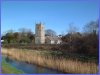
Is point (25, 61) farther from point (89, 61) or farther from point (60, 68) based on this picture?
point (89, 61)

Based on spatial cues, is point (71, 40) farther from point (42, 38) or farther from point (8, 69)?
point (8, 69)

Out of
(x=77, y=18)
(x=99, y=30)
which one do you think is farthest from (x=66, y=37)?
(x=99, y=30)

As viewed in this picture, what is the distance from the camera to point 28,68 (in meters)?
5.96

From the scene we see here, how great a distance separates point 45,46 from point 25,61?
683 millimetres

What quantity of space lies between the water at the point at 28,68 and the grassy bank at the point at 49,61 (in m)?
Result: 0.11

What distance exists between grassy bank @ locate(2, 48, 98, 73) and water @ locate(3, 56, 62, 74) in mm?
108

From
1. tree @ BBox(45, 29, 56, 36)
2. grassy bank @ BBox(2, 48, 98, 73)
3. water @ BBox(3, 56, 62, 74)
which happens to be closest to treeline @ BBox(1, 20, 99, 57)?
tree @ BBox(45, 29, 56, 36)

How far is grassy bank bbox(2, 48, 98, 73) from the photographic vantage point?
18.9 ft

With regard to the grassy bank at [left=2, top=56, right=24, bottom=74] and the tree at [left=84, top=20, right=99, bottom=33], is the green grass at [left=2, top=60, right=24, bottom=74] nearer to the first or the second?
the grassy bank at [left=2, top=56, right=24, bottom=74]

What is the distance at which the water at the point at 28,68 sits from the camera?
577 centimetres

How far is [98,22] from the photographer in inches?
208

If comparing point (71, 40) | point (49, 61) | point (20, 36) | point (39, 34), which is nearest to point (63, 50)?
point (71, 40)

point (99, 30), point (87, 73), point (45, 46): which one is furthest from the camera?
point (45, 46)

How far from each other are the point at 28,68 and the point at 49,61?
555mm
